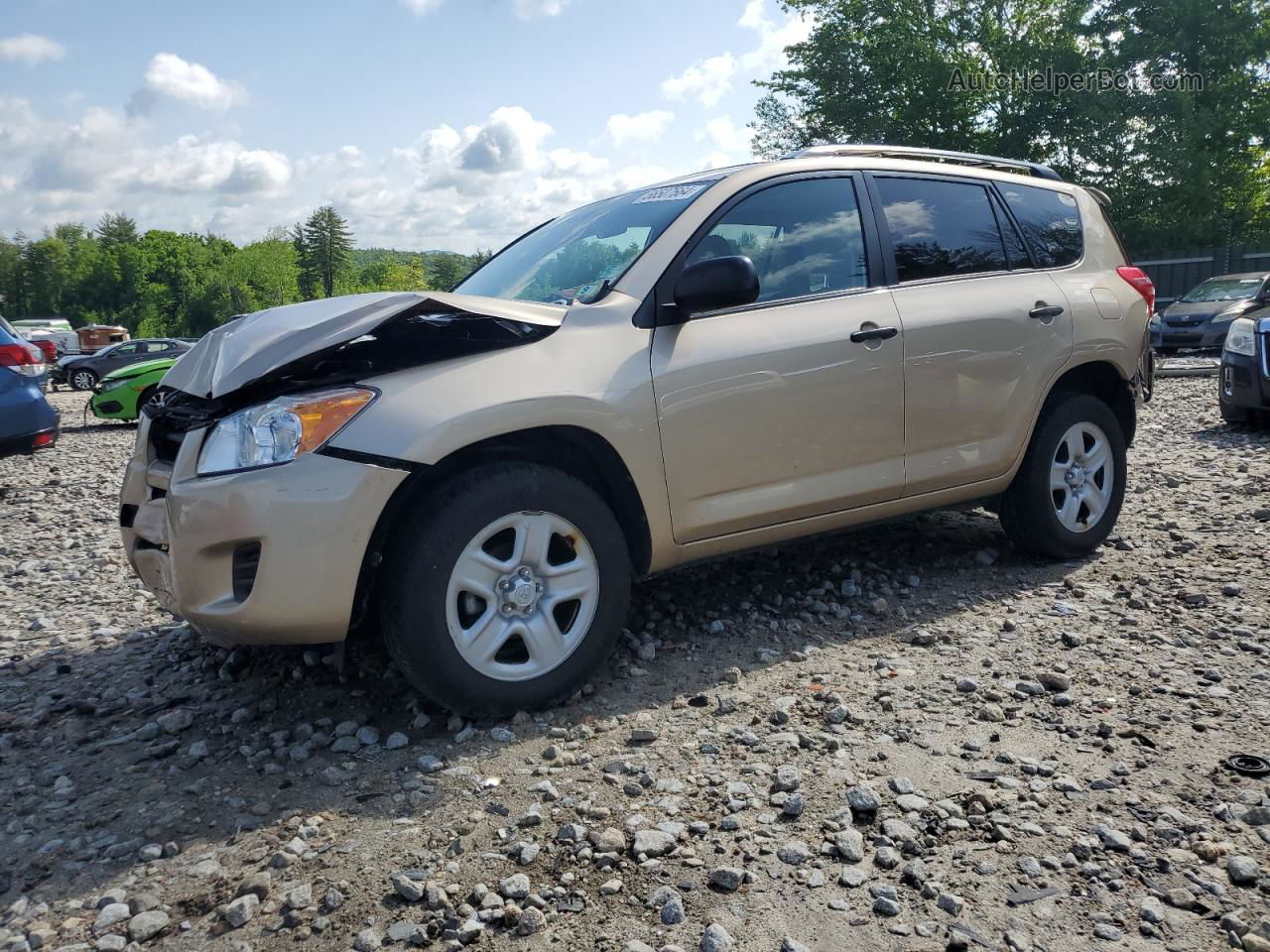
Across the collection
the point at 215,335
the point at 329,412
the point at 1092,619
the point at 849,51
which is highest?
the point at 849,51

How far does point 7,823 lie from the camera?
282cm

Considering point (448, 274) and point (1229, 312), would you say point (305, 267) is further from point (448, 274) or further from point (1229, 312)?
point (1229, 312)

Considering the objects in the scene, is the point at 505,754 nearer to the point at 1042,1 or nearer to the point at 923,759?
the point at 923,759

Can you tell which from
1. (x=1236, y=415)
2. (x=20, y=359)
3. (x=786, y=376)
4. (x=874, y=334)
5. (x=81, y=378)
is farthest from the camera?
(x=81, y=378)

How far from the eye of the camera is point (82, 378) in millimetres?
28469

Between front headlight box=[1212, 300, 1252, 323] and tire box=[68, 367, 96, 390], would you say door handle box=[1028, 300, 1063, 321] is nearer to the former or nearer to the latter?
front headlight box=[1212, 300, 1252, 323]

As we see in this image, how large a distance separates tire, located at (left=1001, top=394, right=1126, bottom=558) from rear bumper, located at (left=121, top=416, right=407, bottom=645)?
309cm

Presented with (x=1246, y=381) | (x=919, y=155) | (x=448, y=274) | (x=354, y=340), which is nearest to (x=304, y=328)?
(x=354, y=340)

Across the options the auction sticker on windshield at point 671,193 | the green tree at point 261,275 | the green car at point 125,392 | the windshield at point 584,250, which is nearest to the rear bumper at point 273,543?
the windshield at point 584,250

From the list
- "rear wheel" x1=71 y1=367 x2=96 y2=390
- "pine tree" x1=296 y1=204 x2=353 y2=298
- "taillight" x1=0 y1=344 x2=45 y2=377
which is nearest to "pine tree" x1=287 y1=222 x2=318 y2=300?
"pine tree" x1=296 y1=204 x2=353 y2=298

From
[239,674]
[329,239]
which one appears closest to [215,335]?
[239,674]

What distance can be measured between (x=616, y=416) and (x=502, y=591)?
0.70m

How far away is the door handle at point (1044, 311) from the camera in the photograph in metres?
4.58

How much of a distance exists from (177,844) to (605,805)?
1.15 metres
